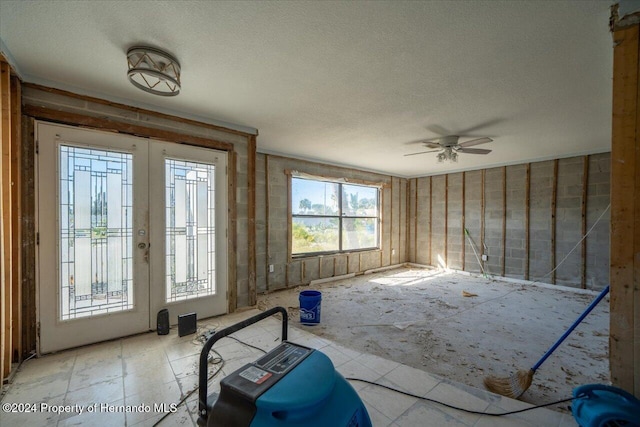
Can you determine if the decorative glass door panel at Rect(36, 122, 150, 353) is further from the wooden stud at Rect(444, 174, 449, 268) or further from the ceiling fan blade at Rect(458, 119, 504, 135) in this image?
the wooden stud at Rect(444, 174, 449, 268)

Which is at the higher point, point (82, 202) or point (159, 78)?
point (159, 78)

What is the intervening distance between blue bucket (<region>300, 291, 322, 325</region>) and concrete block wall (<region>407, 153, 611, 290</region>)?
4.78 m

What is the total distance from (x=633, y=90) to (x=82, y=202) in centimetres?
438

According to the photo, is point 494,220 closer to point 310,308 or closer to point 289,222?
point 289,222

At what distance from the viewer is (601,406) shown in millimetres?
1433

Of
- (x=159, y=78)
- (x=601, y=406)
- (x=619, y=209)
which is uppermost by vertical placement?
(x=159, y=78)

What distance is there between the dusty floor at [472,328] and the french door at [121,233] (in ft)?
4.64

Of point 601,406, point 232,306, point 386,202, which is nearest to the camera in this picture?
point 601,406

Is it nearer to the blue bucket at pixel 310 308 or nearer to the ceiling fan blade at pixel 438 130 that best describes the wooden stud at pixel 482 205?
the ceiling fan blade at pixel 438 130

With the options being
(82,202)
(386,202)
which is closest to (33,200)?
(82,202)

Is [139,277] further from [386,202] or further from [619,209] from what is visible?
[386,202]

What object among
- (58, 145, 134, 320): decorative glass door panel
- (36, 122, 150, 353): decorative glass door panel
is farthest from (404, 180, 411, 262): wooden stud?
(58, 145, 134, 320): decorative glass door panel

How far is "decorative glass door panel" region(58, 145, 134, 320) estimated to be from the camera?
103 inches

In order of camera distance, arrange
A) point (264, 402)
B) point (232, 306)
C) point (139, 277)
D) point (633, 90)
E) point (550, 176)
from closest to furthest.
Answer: point (264, 402) < point (633, 90) < point (139, 277) < point (232, 306) < point (550, 176)
